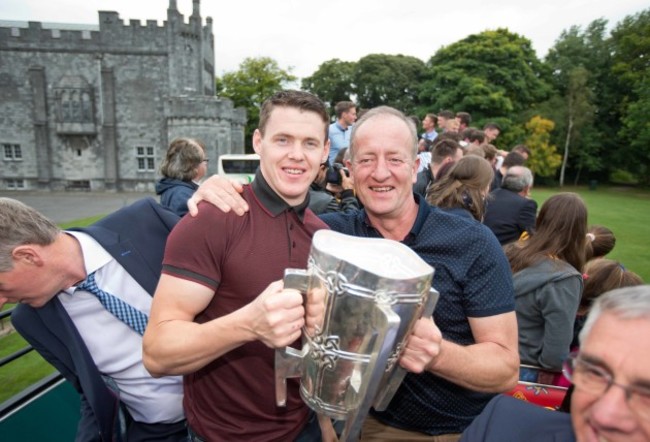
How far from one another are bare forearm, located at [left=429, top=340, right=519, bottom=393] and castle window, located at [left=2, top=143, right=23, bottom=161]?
127 feet

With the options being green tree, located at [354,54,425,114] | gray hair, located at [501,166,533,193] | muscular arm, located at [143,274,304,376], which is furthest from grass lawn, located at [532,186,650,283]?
green tree, located at [354,54,425,114]

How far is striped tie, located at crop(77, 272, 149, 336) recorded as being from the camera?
6.69ft

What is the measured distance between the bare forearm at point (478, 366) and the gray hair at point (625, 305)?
458mm

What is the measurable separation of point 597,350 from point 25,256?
2.25 metres

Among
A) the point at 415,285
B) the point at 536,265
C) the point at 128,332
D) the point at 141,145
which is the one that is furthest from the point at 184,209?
the point at 141,145

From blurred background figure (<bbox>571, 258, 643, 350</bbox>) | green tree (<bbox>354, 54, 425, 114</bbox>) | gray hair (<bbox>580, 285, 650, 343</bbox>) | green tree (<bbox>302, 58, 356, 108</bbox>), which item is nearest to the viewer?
gray hair (<bbox>580, 285, 650, 343</bbox>)

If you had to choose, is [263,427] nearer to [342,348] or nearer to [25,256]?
[342,348]

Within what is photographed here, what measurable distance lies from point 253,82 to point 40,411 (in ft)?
156

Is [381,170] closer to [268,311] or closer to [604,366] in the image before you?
[268,311]

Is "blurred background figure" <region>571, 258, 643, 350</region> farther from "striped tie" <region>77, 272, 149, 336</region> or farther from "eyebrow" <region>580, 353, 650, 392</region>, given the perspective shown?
"striped tie" <region>77, 272, 149, 336</region>

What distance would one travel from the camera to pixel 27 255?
72.7 inches

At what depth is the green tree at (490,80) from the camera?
3431 cm

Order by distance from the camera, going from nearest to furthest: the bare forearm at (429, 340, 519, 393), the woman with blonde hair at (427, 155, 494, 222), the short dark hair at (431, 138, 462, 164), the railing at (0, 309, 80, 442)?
1. the bare forearm at (429, 340, 519, 393)
2. the railing at (0, 309, 80, 442)
3. the woman with blonde hair at (427, 155, 494, 222)
4. the short dark hair at (431, 138, 462, 164)

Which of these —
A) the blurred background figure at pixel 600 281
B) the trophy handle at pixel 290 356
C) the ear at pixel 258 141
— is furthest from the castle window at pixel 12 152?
the trophy handle at pixel 290 356
